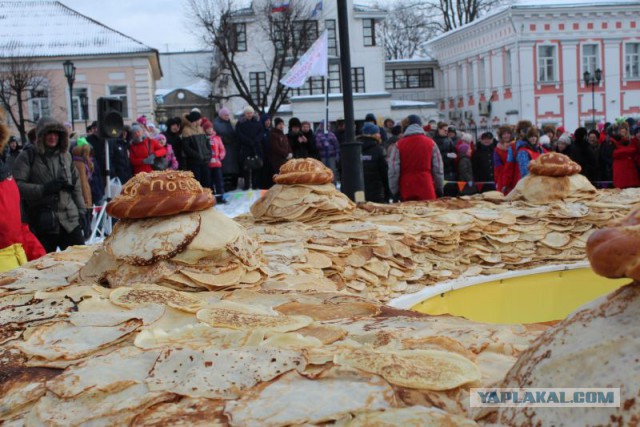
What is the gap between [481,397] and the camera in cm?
176

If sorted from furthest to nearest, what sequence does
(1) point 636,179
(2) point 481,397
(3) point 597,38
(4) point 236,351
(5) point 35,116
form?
(3) point 597,38, (5) point 35,116, (1) point 636,179, (4) point 236,351, (2) point 481,397

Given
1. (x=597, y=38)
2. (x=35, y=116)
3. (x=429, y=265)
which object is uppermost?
(x=597, y=38)

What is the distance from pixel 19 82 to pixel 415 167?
2163 centimetres

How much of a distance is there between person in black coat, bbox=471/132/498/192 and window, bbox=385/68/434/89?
30033 mm

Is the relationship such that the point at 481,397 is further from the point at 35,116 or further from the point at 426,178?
the point at 35,116

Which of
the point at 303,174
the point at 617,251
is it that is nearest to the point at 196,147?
the point at 303,174

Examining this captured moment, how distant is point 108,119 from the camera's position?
8.68 metres

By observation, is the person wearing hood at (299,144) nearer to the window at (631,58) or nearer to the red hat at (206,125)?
the red hat at (206,125)

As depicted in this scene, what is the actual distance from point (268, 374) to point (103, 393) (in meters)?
0.42

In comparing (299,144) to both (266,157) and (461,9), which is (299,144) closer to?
(266,157)

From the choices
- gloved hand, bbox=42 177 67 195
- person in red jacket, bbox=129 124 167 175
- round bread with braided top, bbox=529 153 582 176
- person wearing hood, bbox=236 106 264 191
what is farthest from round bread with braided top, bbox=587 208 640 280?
person wearing hood, bbox=236 106 264 191

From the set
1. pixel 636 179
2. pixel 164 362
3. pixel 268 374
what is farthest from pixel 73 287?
pixel 636 179

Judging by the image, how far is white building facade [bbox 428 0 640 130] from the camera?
32.3m

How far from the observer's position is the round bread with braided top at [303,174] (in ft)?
17.5
